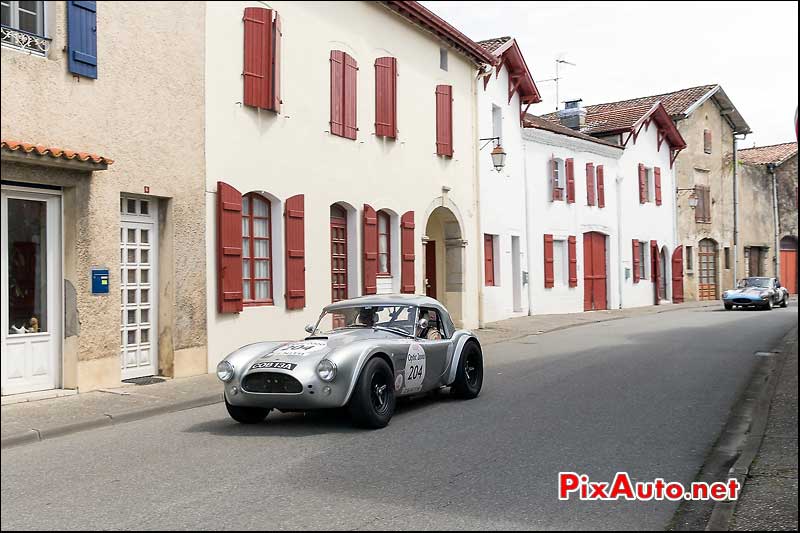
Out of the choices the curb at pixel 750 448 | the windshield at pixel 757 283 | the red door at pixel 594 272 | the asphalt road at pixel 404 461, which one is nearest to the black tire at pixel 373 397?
the asphalt road at pixel 404 461

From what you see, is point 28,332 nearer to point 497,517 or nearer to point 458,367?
point 497,517

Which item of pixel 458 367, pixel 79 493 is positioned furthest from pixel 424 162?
pixel 458 367

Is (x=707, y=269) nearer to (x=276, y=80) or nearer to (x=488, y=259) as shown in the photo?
(x=488, y=259)

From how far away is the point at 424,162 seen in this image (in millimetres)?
3449

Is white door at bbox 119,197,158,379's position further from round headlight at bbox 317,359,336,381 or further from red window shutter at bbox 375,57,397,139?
round headlight at bbox 317,359,336,381

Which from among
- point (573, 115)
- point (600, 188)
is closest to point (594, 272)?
point (600, 188)

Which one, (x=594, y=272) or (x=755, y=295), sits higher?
(x=594, y=272)

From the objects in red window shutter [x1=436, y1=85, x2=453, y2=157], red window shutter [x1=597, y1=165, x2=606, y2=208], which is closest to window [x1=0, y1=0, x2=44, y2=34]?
red window shutter [x1=436, y1=85, x2=453, y2=157]

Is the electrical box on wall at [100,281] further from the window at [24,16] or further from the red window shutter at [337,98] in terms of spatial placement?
A: the red window shutter at [337,98]

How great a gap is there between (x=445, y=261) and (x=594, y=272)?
2346cm

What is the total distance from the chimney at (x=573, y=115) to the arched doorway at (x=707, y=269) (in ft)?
32.8

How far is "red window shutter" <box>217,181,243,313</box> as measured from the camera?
2016mm

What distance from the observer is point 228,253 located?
2.04 m

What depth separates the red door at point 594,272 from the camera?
100 ft
